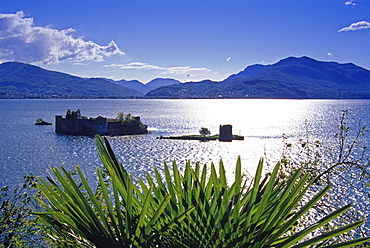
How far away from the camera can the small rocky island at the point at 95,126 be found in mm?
91562

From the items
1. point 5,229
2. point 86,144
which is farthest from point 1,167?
point 5,229

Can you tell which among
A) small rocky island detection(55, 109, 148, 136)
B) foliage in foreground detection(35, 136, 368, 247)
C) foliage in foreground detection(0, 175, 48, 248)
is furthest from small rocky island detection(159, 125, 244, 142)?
foliage in foreground detection(35, 136, 368, 247)

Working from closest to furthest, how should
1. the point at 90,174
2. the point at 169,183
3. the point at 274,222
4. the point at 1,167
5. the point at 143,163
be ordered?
the point at 274,222 → the point at 169,183 → the point at 90,174 → the point at 1,167 → the point at 143,163

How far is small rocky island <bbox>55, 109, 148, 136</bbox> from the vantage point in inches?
3605

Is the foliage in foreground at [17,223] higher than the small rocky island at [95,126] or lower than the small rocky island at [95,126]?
higher

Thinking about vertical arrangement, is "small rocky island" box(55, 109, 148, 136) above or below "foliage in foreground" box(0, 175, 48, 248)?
below

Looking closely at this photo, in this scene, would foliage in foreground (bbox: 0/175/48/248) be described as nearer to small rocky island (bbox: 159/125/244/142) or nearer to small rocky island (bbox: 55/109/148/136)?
small rocky island (bbox: 159/125/244/142)

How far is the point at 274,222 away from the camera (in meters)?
1.54

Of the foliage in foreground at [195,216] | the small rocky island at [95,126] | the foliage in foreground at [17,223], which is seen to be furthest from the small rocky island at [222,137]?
the foliage in foreground at [195,216]

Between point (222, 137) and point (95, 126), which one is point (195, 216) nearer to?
point (222, 137)

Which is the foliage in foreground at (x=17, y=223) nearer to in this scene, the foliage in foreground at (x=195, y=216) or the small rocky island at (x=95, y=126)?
the foliage in foreground at (x=195, y=216)

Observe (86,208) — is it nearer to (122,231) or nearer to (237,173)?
(122,231)

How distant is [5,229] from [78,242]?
244 inches

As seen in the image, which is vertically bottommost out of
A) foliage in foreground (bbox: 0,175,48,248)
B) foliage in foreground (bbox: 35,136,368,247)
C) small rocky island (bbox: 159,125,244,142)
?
small rocky island (bbox: 159,125,244,142)
